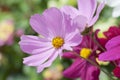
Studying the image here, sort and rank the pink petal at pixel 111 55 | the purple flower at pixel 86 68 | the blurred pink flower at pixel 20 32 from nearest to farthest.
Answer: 1. the pink petal at pixel 111 55
2. the purple flower at pixel 86 68
3. the blurred pink flower at pixel 20 32

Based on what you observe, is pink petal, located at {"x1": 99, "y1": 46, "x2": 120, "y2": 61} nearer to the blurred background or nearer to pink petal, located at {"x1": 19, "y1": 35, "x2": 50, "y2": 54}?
pink petal, located at {"x1": 19, "y1": 35, "x2": 50, "y2": 54}

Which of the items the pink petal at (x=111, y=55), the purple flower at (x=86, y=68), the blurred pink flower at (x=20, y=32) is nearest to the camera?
the pink petal at (x=111, y=55)

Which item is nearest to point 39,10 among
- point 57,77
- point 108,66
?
point 57,77

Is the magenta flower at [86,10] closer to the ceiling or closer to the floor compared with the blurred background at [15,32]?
closer to the ceiling

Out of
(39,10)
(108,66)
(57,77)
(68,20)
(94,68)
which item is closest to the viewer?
(68,20)

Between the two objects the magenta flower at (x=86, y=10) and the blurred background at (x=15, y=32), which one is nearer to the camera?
the magenta flower at (x=86, y=10)

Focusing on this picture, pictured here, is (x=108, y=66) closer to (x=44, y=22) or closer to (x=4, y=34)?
(x=44, y=22)

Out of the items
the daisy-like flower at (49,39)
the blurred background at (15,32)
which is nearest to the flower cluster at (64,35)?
the daisy-like flower at (49,39)

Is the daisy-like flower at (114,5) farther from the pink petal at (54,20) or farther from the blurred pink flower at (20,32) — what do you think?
the blurred pink flower at (20,32)
